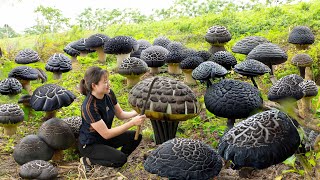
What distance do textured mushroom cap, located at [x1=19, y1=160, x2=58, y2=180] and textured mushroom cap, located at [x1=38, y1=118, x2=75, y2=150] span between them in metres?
0.41

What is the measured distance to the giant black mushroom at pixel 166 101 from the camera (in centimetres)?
534

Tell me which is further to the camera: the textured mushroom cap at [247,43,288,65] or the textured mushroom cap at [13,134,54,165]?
the textured mushroom cap at [247,43,288,65]

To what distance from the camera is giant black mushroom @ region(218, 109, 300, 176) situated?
3762 mm

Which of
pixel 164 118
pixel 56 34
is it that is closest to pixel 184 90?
pixel 164 118

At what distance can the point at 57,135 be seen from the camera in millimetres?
5871

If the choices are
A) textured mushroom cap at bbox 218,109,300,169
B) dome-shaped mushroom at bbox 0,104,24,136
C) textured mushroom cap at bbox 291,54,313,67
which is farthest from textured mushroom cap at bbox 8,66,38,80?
textured mushroom cap at bbox 218,109,300,169

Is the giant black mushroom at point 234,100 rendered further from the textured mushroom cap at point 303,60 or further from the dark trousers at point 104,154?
the textured mushroom cap at point 303,60

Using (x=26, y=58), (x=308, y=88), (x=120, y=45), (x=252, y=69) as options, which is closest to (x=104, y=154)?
(x=252, y=69)

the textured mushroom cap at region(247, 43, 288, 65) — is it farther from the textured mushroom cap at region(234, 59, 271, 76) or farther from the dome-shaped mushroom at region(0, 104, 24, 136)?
the dome-shaped mushroom at region(0, 104, 24, 136)

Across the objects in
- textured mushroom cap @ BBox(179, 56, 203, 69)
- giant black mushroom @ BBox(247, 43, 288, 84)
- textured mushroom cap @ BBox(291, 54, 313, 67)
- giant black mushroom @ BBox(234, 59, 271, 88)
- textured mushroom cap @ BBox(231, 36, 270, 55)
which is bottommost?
textured mushroom cap @ BBox(291, 54, 313, 67)

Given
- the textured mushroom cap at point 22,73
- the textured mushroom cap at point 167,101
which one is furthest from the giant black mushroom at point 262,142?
the textured mushroom cap at point 22,73

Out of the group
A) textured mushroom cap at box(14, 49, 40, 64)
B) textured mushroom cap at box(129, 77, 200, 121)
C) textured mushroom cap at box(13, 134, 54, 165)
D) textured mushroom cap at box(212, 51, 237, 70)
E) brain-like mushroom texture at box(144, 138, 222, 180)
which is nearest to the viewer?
brain-like mushroom texture at box(144, 138, 222, 180)

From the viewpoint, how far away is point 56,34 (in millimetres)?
13414

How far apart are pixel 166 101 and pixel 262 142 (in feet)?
5.83
